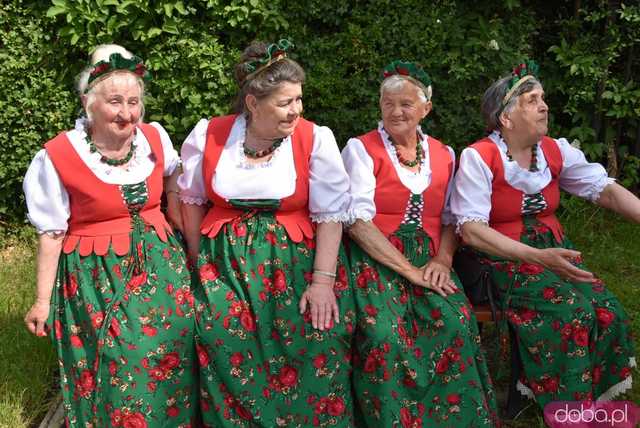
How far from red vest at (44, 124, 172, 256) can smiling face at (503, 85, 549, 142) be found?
162 cm

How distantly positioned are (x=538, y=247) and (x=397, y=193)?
2.39 feet

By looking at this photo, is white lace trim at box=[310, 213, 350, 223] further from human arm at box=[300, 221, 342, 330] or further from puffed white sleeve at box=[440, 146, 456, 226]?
puffed white sleeve at box=[440, 146, 456, 226]

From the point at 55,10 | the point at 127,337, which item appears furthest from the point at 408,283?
the point at 55,10

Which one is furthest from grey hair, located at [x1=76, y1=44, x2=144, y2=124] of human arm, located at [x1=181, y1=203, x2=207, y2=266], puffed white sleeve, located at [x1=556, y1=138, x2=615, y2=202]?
puffed white sleeve, located at [x1=556, y1=138, x2=615, y2=202]

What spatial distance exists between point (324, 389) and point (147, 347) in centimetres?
74

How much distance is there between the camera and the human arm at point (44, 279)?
3.01m

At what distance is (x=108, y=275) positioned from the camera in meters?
3.07

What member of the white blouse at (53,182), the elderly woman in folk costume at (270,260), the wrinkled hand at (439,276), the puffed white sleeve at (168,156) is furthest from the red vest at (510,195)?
the white blouse at (53,182)

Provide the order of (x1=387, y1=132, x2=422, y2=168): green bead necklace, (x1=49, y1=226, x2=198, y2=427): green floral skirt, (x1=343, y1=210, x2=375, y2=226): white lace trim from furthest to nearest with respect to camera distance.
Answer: (x1=387, y1=132, x2=422, y2=168): green bead necklace → (x1=343, y1=210, x2=375, y2=226): white lace trim → (x1=49, y1=226, x2=198, y2=427): green floral skirt

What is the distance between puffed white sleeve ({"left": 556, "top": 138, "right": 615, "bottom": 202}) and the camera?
3.52 m

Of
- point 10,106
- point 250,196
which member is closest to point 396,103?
point 250,196

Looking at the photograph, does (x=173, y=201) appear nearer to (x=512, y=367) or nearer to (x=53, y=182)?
(x=53, y=182)

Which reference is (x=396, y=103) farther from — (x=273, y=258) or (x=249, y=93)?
(x=273, y=258)

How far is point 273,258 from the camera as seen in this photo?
3.11 m
